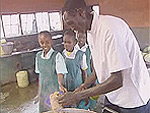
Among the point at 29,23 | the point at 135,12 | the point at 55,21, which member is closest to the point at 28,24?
the point at 29,23

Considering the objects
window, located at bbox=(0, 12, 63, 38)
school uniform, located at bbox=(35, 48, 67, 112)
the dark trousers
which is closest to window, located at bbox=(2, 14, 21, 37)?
window, located at bbox=(0, 12, 63, 38)

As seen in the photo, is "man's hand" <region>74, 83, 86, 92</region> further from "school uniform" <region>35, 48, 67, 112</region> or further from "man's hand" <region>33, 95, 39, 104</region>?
"man's hand" <region>33, 95, 39, 104</region>

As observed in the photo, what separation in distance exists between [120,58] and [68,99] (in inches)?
10.8

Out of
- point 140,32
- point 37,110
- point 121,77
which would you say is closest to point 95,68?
point 121,77

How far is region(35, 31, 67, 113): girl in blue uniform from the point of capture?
77cm

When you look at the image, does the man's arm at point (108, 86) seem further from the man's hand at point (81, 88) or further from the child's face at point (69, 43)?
the child's face at point (69, 43)

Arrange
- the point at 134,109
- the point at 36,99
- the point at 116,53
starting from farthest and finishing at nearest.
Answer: the point at 36,99 < the point at 134,109 < the point at 116,53

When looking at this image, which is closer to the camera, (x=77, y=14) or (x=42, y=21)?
(x=77, y=14)

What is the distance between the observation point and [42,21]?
0.75 metres

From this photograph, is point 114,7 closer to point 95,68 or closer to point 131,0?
point 131,0

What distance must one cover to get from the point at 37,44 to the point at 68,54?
14 cm

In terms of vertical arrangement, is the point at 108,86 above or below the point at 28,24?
below

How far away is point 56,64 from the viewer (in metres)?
0.79

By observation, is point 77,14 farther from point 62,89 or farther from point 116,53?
point 62,89
